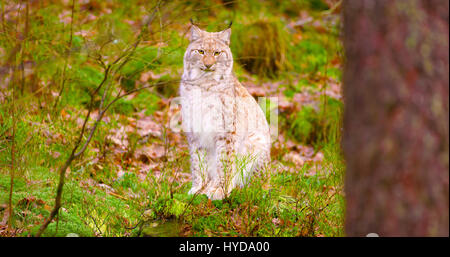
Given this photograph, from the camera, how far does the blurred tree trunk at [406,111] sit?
4.39ft

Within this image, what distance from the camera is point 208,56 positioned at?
3.75 meters

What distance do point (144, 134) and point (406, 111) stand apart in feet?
14.2

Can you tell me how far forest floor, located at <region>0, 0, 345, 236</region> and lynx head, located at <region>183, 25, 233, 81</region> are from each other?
0.21 metres

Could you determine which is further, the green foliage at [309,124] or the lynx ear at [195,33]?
the green foliage at [309,124]

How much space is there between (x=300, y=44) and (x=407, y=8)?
675 cm

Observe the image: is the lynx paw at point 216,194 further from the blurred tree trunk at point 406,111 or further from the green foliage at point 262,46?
the green foliage at point 262,46

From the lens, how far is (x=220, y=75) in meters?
3.87

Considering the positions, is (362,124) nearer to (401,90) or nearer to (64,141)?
(401,90)

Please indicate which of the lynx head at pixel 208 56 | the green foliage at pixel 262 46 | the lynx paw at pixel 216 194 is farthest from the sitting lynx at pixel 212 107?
the green foliage at pixel 262 46

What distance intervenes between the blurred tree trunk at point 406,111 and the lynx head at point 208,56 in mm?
2442

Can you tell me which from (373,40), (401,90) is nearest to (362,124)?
(401,90)

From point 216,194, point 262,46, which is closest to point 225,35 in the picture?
point 216,194

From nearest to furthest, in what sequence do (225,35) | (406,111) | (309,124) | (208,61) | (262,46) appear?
(406,111), (208,61), (225,35), (309,124), (262,46)

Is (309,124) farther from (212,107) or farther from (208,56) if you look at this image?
(208,56)
